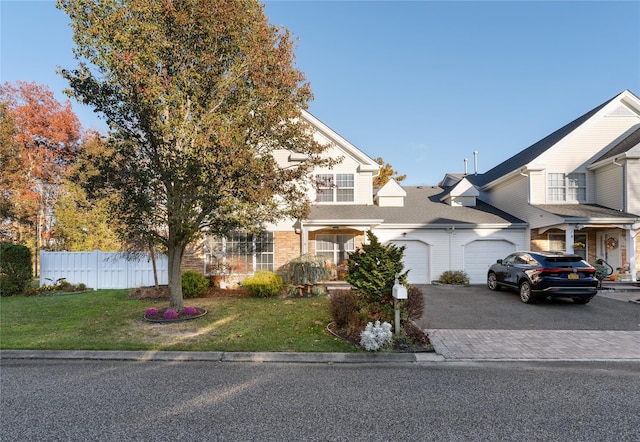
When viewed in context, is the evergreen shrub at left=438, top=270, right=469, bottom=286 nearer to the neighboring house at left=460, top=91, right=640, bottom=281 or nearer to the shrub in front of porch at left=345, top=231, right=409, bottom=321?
the neighboring house at left=460, top=91, right=640, bottom=281

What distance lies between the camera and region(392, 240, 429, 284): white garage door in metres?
15.8

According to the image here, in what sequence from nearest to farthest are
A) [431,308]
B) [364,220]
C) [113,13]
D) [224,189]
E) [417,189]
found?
[113,13] → [224,189] → [431,308] → [364,220] → [417,189]

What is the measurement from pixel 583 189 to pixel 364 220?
1192cm

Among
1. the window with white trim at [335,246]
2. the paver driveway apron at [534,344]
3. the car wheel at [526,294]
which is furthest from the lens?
the window with white trim at [335,246]

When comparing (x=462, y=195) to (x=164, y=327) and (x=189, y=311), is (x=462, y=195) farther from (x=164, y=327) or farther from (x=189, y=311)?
(x=164, y=327)


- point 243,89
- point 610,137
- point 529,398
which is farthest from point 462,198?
point 529,398

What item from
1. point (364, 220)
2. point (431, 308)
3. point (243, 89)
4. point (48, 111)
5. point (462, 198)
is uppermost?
point (48, 111)

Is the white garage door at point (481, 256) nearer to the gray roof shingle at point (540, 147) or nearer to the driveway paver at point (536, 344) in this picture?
the gray roof shingle at point (540, 147)

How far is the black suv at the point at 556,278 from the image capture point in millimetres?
9852

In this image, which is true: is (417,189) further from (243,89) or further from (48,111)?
(48,111)

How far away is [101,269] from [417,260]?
14.4 metres

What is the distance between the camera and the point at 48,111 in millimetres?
25906

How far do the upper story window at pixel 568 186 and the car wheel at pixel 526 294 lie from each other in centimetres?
814

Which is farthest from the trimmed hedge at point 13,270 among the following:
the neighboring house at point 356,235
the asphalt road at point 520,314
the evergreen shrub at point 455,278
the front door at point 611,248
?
the front door at point 611,248
